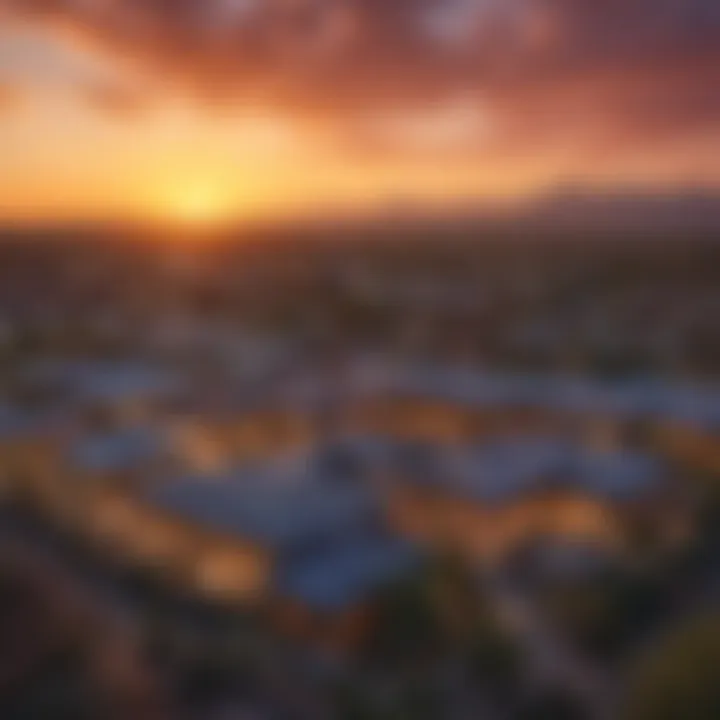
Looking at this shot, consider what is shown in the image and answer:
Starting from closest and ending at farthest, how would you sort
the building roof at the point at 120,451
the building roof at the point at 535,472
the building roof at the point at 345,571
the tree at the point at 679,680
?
the tree at the point at 679,680, the building roof at the point at 345,571, the building roof at the point at 535,472, the building roof at the point at 120,451

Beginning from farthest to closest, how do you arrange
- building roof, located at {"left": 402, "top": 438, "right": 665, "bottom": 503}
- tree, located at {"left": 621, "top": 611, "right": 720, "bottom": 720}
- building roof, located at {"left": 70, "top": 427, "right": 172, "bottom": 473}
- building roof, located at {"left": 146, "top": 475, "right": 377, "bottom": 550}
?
building roof, located at {"left": 70, "top": 427, "right": 172, "bottom": 473} → building roof, located at {"left": 402, "top": 438, "right": 665, "bottom": 503} → building roof, located at {"left": 146, "top": 475, "right": 377, "bottom": 550} → tree, located at {"left": 621, "top": 611, "right": 720, "bottom": 720}

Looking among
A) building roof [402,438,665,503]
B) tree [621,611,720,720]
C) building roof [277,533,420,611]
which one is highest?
building roof [402,438,665,503]

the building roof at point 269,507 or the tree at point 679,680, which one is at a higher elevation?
the building roof at point 269,507

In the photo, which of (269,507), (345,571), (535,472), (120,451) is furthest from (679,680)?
(120,451)

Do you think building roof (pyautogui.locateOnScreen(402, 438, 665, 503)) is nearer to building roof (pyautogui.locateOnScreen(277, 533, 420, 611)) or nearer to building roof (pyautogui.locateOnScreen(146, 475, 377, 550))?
building roof (pyautogui.locateOnScreen(146, 475, 377, 550))

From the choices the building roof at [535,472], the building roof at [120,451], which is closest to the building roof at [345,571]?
the building roof at [535,472]

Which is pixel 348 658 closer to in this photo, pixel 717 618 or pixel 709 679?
pixel 709 679

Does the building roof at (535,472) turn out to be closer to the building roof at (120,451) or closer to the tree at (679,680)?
the tree at (679,680)

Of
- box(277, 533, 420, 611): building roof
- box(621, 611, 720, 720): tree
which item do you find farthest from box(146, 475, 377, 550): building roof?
box(621, 611, 720, 720): tree

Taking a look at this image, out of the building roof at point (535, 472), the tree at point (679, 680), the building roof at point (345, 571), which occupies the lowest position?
the tree at point (679, 680)

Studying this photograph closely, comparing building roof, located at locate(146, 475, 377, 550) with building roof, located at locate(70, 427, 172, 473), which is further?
building roof, located at locate(70, 427, 172, 473)

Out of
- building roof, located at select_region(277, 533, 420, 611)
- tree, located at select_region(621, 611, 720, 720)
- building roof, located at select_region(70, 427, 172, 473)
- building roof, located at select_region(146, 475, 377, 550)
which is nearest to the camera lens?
tree, located at select_region(621, 611, 720, 720)

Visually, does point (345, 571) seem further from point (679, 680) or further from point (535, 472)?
point (535, 472)
